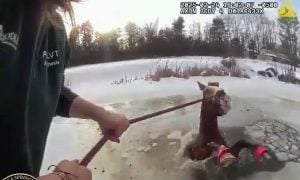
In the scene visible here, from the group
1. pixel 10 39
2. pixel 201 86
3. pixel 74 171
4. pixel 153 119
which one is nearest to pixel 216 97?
pixel 201 86

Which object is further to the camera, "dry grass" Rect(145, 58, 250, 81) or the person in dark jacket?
"dry grass" Rect(145, 58, 250, 81)

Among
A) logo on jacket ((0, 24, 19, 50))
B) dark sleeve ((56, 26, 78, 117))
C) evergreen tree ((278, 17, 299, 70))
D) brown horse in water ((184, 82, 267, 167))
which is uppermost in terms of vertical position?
logo on jacket ((0, 24, 19, 50))

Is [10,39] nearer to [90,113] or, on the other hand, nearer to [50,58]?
[50,58]

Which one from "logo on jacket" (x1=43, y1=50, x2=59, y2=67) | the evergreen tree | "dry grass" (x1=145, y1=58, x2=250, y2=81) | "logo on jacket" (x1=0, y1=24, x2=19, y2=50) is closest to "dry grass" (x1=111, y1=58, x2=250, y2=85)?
"dry grass" (x1=145, y1=58, x2=250, y2=81)

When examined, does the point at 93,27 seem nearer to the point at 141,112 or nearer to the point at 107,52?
the point at 107,52

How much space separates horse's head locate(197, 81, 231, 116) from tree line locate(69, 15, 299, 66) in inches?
2.6

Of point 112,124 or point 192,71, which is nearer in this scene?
point 112,124

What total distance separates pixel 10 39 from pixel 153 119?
1.44 ft

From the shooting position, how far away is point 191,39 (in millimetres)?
985

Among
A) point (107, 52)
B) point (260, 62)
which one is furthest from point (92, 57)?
point (260, 62)

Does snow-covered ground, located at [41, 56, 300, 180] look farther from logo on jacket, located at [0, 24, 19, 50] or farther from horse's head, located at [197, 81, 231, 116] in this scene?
logo on jacket, located at [0, 24, 19, 50]

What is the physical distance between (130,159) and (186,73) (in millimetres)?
204

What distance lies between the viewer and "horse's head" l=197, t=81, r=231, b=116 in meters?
0.98

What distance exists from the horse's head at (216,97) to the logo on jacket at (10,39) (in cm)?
50
